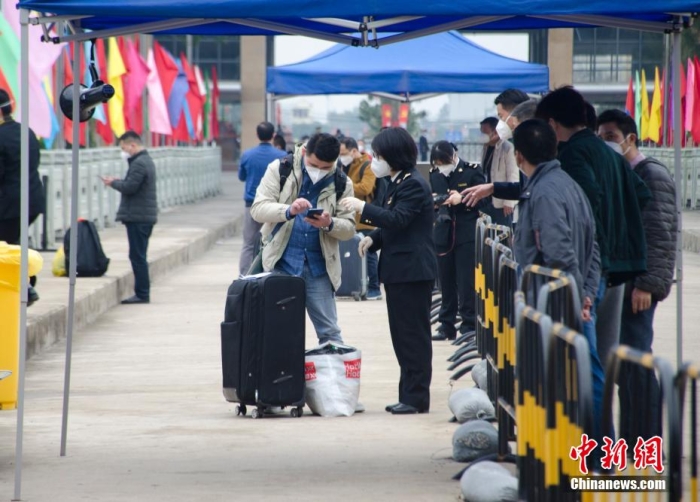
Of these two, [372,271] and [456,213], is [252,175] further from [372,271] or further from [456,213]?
[456,213]

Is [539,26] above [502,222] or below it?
above

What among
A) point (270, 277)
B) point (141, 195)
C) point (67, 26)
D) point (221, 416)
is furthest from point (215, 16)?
point (141, 195)

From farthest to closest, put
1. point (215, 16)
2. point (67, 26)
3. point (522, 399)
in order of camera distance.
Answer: point (67, 26)
point (215, 16)
point (522, 399)

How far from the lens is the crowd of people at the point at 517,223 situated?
592cm

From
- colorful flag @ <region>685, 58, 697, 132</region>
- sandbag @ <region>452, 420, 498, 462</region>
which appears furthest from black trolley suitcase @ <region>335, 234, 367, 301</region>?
colorful flag @ <region>685, 58, 697, 132</region>

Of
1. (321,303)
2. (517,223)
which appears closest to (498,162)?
(321,303)

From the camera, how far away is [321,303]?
832 centimetres

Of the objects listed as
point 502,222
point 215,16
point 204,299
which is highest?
point 215,16

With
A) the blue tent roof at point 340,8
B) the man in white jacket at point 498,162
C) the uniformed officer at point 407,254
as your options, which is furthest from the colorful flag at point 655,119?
the blue tent roof at point 340,8

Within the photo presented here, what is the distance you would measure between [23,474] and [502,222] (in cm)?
656

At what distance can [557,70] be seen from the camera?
58.3 metres

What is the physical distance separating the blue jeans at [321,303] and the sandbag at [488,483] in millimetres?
2598

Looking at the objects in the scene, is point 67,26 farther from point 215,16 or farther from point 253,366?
point 253,366

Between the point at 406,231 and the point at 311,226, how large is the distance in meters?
0.66
